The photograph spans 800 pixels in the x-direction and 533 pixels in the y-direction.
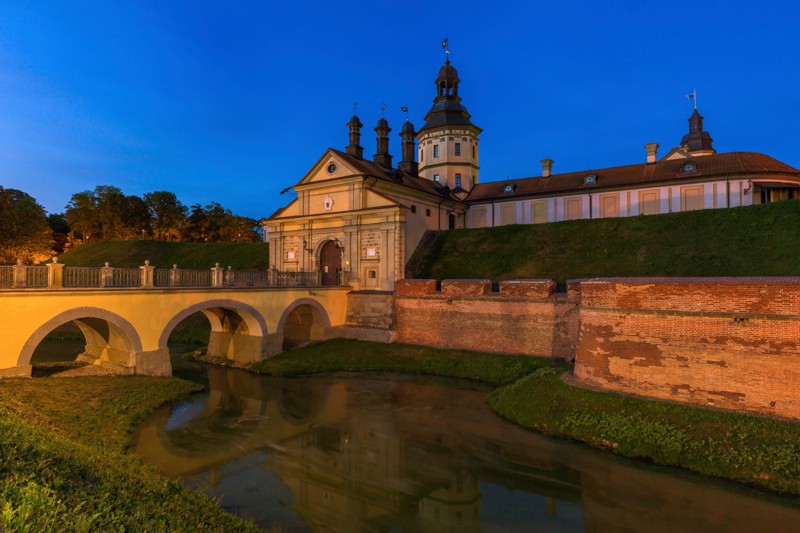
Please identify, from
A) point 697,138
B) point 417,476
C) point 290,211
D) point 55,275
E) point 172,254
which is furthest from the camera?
point 172,254

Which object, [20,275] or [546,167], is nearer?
[20,275]

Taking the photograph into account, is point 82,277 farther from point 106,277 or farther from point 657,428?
point 657,428

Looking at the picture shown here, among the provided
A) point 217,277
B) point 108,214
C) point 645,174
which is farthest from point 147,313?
point 108,214

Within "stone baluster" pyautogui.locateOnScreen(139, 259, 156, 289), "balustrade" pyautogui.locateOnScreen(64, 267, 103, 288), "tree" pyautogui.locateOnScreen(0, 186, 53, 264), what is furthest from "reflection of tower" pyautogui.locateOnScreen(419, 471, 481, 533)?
"tree" pyautogui.locateOnScreen(0, 186, 53, 264)

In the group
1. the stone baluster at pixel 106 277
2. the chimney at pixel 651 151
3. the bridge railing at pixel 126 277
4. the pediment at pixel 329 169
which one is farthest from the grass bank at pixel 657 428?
the chimney at pixel 651 151

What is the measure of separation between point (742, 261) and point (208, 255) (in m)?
43.6

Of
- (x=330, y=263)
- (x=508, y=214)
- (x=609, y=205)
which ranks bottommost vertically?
(x=330, y=263)

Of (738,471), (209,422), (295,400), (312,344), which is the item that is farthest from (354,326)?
(738,471)

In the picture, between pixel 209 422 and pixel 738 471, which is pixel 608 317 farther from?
pixel 209 422

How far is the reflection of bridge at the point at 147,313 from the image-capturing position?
13.3 metres

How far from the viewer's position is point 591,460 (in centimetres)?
1037

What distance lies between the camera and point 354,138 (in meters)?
32.8

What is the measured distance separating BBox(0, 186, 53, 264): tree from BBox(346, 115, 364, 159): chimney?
31244 millimetres

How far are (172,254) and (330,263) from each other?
2870 cm
